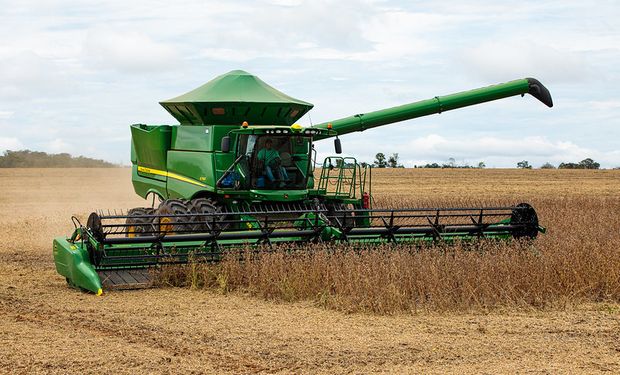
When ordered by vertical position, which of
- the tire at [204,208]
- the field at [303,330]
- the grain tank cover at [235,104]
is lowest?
the field at [303,330]

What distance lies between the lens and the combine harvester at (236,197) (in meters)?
8.97

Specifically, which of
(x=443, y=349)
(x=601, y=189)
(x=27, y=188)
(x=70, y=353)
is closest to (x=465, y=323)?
(x=443, y=349)

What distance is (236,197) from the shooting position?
10.8 m

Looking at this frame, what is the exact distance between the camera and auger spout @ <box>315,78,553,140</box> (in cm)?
1373

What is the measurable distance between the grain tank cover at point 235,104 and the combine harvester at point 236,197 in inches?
0.6

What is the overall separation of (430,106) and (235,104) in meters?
3.68

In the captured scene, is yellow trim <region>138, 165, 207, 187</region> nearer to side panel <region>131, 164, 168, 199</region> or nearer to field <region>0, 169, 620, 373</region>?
side panel <region>131, 164, 168, 199</region>

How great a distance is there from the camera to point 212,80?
492 inches

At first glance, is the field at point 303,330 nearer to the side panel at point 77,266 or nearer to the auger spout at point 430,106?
the side panel at point 77,266

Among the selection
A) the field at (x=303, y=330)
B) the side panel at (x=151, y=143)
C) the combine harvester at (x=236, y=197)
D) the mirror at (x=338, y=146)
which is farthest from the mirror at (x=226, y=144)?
the field at (x=303, y=330)

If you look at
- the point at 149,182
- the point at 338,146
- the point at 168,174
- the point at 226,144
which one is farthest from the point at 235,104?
the point at 149,182

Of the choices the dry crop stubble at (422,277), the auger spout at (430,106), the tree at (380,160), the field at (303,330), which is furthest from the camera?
the tree at (380,160)

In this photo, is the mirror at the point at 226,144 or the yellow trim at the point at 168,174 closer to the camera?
the mirror at the point at 226,144

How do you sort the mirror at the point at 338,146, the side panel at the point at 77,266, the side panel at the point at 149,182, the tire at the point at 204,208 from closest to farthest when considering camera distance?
the side panel at the point at 77,266
the tire at the point at 204,208
the mirror at the point at 338,146
the side panel at the point at 149,182
